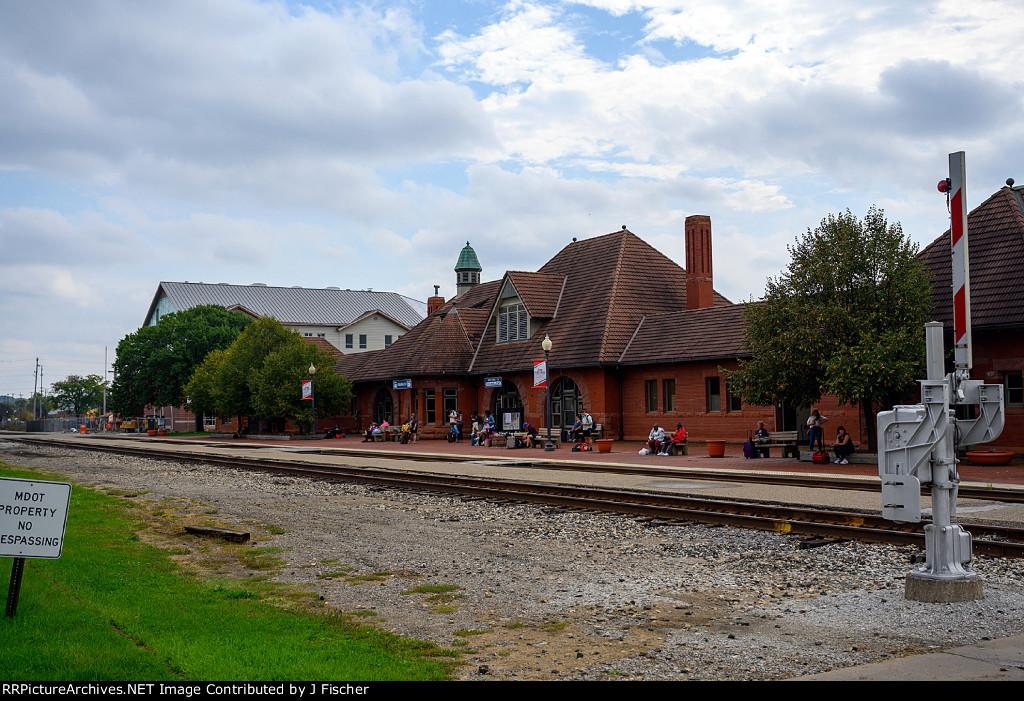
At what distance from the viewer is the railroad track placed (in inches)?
447

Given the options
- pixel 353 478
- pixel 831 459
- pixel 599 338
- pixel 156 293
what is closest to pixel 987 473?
pixel 831 459

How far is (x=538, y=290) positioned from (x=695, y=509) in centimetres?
3162

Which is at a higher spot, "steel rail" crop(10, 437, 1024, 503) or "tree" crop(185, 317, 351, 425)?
"tree" crop(185, 317, 351, 425)

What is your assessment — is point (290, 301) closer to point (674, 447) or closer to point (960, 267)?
point (674, 447)

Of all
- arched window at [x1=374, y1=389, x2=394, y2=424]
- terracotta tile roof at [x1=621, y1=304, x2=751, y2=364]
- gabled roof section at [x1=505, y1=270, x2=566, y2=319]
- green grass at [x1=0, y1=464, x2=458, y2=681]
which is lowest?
green grass at [x1=0, y1=464, x2=458, y2=681]

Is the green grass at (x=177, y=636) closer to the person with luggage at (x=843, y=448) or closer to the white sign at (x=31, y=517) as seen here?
the white sign at (x=31, y=517)

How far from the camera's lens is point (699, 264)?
138 ft

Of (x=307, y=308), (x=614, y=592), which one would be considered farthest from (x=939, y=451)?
(x=307, y=308)

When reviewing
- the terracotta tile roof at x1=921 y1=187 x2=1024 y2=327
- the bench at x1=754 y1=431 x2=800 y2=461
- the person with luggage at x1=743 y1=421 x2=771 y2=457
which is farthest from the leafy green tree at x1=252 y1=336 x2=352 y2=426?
the terracotta tile roof at x1=921 y1=187 x2=1024 y2=327

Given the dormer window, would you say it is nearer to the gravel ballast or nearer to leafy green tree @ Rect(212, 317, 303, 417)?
leafy green tree @ Rect(212, 317, 303, 417)

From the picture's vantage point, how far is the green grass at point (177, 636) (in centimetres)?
563

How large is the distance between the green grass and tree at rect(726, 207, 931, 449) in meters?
19.3

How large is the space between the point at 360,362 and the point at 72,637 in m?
54.2

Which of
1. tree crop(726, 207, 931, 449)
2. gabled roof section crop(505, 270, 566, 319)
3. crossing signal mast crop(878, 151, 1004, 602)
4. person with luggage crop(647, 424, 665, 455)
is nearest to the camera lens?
crossing signal mast crop(878, 151, 1004, 602)
